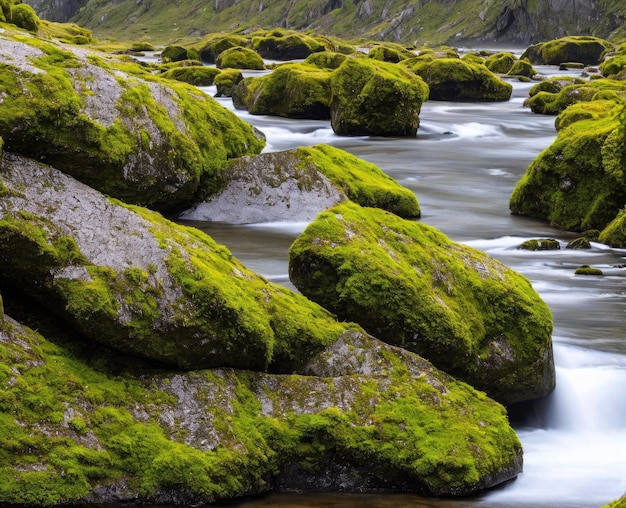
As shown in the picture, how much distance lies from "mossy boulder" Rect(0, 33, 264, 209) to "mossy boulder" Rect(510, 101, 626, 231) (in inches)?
283

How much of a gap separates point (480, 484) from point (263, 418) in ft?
6.19

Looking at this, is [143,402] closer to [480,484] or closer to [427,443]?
[427,443]

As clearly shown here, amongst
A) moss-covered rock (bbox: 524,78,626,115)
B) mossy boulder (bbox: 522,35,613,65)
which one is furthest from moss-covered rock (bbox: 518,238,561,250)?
mossy boulder (bbox: 522,35,613,65)

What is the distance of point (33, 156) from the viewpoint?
8.34 meters

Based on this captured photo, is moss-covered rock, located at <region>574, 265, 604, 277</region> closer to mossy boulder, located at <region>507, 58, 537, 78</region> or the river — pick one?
the river

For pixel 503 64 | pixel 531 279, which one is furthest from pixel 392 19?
pixel 531 279

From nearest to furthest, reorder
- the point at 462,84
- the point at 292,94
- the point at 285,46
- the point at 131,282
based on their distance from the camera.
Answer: the point at 131,282 < the point at 292,94 < the point at 462,84 < the point at 285,46

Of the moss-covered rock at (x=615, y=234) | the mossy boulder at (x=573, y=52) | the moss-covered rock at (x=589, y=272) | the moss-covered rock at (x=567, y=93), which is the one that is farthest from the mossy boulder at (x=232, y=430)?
the mossy boulder at (x=573, y=52)

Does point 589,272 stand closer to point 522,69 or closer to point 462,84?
point 462,84

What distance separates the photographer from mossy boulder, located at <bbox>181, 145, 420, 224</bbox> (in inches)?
623

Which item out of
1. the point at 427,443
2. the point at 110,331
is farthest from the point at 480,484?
the point at 110,331

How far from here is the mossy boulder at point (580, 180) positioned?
57.9 feet

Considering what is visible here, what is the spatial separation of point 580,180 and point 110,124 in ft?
37.4

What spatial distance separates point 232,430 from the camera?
261 inches
